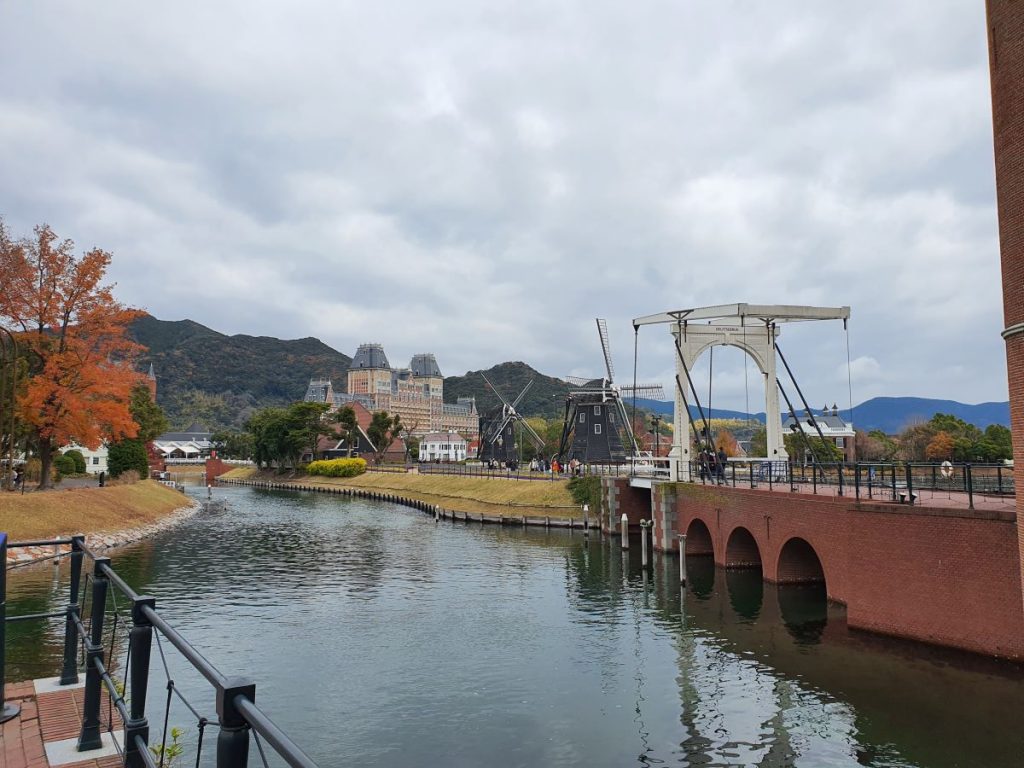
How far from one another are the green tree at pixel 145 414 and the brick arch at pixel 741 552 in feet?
180

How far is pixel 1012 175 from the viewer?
15.1 meters

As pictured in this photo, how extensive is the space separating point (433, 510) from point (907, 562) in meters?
49.2

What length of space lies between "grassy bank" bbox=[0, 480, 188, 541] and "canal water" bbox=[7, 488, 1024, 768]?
410cm

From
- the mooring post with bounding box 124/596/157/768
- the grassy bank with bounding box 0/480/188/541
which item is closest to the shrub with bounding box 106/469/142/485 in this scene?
the grassy bank with bounding box 0/480/188/541

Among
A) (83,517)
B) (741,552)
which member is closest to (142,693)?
(741,552)

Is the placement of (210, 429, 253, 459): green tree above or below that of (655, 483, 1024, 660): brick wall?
above

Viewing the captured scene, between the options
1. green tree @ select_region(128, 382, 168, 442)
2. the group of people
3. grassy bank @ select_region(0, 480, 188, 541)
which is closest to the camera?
grassy bank @ select_region(0, 480, 188, 541)

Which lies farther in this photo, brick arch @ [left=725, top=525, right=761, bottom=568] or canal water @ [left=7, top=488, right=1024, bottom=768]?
brick arch @ [left=725, top=525, right=761, bottom=568]

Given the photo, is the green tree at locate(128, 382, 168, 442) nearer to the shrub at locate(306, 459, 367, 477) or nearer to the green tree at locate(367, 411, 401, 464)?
the shrub at locate(306, 459, 367, 477)

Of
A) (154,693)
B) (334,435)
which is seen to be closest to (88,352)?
(154,693)

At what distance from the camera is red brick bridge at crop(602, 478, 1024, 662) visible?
687 inches

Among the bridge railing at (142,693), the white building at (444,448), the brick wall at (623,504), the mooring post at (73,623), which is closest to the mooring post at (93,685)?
the bridge railing at (142,693)

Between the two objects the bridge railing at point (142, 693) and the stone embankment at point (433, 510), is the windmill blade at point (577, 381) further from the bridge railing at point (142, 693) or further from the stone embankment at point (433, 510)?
the bridge railing at point (142, 693)

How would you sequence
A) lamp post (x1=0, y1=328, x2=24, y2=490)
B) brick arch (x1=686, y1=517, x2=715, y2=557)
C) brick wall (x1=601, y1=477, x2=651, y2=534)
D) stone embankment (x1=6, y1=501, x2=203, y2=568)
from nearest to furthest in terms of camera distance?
lamp post (x1=0, y1=328, x2=24, y2=490)
stone embankment (x1=6, y1=501, x2=203, y2=568)
brick arch (x1=686, y1=517, x2=715, y2=557)
brick wall (x1=601, y1=477, x2=651, y2=534)
